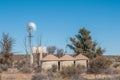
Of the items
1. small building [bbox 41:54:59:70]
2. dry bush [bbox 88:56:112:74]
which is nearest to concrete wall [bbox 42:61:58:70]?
small building [bbox 41:54:59:70]

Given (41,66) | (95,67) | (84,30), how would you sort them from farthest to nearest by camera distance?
1. (84,30)
2. (41,66)
3. (95,67)

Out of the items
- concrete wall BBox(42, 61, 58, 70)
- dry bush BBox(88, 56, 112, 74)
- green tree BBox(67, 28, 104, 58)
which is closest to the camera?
dry bush BBox(88, 56, 112, 74)

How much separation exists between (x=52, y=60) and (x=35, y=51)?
12.6m

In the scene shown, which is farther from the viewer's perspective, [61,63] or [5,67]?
[61,63]

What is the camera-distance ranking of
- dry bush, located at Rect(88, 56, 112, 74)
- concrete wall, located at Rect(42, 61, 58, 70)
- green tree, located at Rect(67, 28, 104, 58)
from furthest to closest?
green tree, located at Rect(67, 28, 104, 58) < concrete wall, located at Rect(42, 61, 58, 70) < dry bush, located at Rect(88, 56, 112, 74)

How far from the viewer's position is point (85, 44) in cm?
7156

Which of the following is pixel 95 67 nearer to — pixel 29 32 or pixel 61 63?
pixel 61 63

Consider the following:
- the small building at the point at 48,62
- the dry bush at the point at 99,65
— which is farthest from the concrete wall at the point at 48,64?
the dry bush at the point at 99,65

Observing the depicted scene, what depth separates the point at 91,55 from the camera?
7031 centimetres

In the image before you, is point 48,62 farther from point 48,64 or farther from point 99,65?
point 99,65

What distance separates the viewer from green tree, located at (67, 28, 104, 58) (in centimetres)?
7069

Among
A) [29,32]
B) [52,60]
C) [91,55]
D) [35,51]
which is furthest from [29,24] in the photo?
[91,55]

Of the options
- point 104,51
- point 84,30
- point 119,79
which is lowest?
point 119,79

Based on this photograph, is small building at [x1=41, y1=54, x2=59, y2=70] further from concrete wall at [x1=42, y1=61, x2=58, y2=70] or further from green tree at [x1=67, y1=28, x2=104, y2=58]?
green tree at [x1=67, y1=28, x2=104, y2=58]
